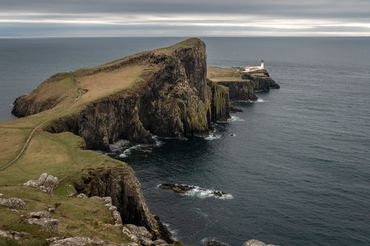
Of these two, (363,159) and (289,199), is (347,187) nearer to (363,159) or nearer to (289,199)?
(289,199)

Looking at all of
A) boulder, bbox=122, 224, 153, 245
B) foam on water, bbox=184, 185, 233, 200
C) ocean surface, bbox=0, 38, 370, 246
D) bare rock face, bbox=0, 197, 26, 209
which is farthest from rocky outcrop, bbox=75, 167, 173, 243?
bare rock face, bbox=0, 197, 26, 209

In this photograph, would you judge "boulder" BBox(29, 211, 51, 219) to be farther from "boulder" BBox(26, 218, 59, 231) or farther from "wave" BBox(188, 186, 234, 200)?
"wave" BBox(188, 186, 234, 200)

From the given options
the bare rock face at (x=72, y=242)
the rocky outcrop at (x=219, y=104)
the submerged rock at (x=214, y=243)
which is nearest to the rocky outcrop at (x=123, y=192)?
the submerged rock at (x=214, y=243)

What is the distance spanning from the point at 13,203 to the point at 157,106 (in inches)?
3637

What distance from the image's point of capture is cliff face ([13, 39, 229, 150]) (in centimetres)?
12162

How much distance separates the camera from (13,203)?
51.3m

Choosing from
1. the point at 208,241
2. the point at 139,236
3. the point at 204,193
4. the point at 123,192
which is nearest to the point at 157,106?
the point at 204,193

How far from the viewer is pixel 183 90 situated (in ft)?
481

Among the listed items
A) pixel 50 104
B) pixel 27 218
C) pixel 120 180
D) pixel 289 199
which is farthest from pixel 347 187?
pixel 50 104

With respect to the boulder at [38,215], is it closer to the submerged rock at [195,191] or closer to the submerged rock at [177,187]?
the submerged rock at [195,191]

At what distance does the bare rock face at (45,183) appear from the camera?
6469 cm

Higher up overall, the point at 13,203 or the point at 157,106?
the point at 13,203

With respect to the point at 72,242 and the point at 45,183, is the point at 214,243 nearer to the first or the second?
the point at 45,183

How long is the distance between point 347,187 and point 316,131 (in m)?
52.4
